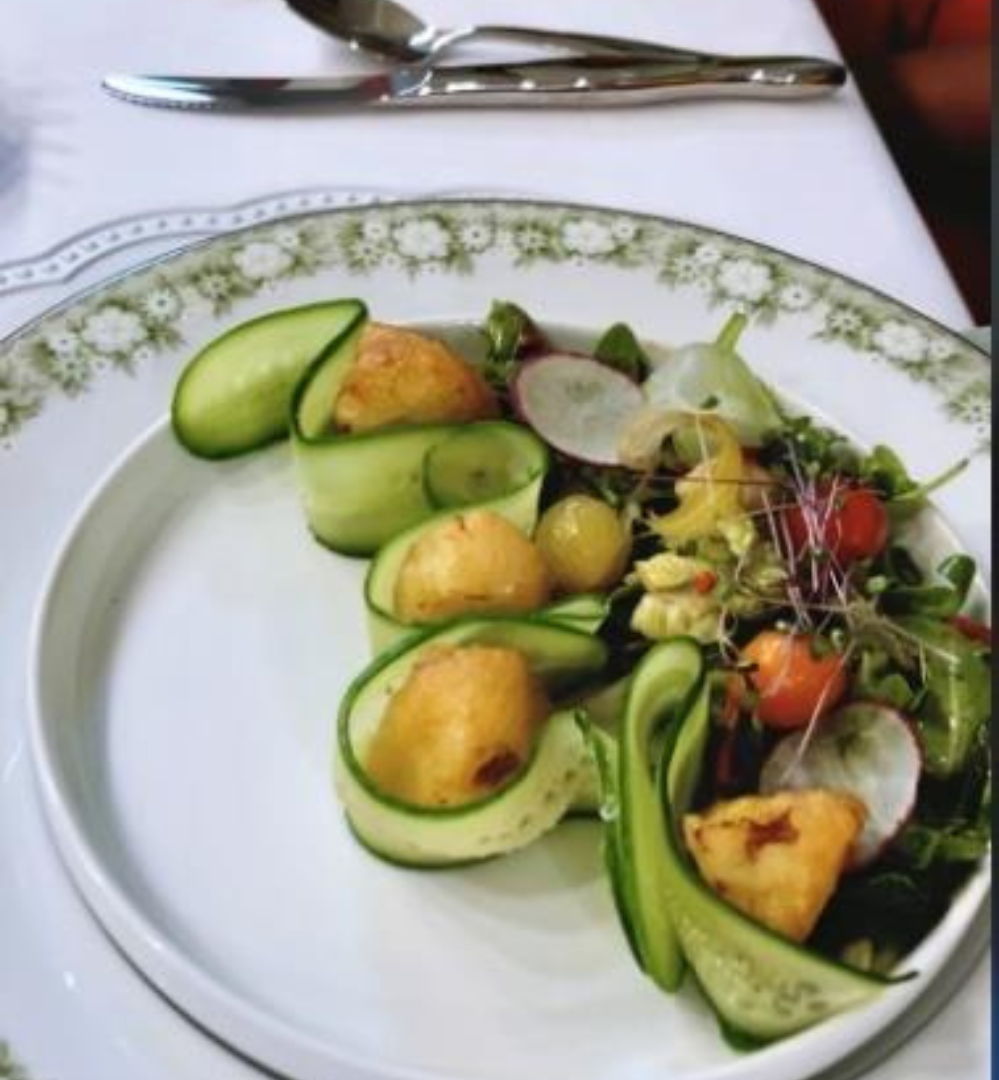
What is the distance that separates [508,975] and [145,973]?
0.15 metres

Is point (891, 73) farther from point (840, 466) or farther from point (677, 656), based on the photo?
point (677, 656)

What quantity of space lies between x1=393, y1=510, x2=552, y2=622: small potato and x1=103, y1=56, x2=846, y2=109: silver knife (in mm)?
504

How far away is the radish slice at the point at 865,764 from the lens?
75cm

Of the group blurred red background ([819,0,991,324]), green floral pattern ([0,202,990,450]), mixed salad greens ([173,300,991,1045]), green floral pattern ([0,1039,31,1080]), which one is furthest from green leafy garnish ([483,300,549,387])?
blurred red background ([819,0,991,324])

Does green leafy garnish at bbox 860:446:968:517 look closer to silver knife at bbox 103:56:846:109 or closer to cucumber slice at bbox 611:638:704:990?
cucumber slice at bbox 611:638:704:990

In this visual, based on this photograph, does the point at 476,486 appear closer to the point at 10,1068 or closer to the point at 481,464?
the point at 481,464

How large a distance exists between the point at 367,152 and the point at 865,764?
2.01 ft

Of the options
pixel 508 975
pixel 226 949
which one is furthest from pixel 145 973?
pixel 508 975

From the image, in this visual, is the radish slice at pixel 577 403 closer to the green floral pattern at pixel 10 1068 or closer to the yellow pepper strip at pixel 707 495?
the yellow pepper strip at pixel 707 495

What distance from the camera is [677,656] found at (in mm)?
778

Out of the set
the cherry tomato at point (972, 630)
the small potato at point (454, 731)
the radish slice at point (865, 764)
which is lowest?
the radish slice at point (865, 764)

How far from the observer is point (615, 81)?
1254mm

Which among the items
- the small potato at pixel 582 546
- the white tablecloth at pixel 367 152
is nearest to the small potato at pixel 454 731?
the small potato at pixel 582 546

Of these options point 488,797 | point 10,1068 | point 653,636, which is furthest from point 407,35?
point 10,1068
